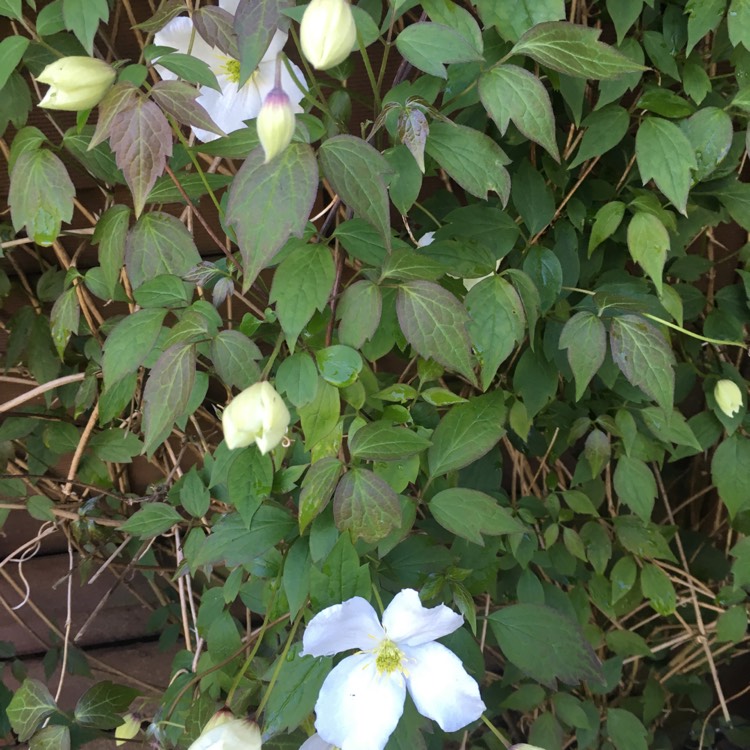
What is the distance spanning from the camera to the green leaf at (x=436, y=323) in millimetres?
580

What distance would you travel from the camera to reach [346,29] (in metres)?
0.46

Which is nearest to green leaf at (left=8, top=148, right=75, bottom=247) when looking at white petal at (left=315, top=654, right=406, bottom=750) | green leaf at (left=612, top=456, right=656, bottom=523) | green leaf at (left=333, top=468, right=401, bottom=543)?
green leaf at (left=333, top=468, right=401, bottom=543)

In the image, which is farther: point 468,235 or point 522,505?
point 522,505

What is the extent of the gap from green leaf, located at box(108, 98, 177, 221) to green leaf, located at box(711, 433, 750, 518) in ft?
2.52

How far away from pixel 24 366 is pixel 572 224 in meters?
0.85

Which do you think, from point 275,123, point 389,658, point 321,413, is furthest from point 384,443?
point 275,123

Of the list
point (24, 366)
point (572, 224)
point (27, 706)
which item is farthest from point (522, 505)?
point (24, 366)

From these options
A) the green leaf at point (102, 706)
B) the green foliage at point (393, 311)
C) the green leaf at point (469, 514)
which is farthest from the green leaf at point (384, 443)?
the green leaf at point (102, 706)

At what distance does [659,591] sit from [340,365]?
705 mm

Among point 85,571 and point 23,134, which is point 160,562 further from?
point 23,134

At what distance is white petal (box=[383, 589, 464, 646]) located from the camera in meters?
0.58

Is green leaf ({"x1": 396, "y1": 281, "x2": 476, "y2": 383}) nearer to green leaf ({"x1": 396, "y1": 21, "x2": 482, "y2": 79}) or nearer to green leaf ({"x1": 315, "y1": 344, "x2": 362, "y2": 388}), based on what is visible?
green leaf ({"x1": 315, "y1": 344, "x2": 362, "y2": 388})

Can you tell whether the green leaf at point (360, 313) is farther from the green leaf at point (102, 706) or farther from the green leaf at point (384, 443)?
the green leaf at point (102, 706)

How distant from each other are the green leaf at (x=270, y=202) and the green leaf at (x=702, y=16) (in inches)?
17.3
